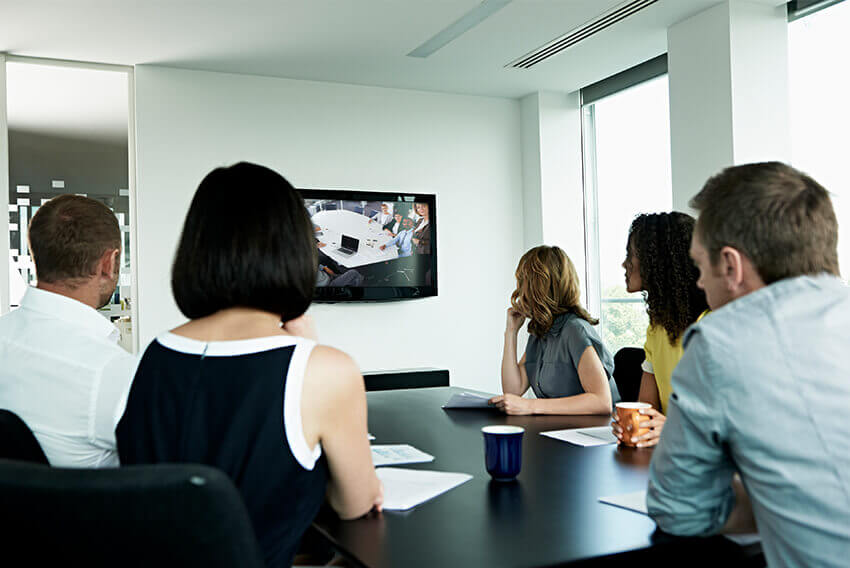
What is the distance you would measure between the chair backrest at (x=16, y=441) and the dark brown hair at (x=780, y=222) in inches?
51.0

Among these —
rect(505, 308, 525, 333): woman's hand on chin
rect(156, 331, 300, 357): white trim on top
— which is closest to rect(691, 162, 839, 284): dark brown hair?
rect(156, 331, 300, 357): white trim on top

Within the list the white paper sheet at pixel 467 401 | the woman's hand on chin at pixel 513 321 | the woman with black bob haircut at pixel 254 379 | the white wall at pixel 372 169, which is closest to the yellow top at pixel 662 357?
the white paper sheet at pixel 467 401

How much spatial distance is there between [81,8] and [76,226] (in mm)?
2658

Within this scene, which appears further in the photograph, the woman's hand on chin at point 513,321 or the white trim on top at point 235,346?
the woman's hand on chin at point 513,321

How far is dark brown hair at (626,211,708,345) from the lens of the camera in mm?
2303

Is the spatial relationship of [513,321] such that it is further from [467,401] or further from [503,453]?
[503,453]

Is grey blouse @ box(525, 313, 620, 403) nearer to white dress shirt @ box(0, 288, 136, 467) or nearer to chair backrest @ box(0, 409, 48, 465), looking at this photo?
white dress shirt @ box(0, 288, 136, 467)

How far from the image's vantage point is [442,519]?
130cm

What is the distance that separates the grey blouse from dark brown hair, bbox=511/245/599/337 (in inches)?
1.5

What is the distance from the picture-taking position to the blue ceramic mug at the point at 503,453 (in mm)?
1520

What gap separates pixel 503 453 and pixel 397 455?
1.18 ft

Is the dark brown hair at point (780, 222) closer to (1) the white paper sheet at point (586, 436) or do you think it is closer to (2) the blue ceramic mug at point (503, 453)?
(2) the blue ceramic mug at point (503, 453)

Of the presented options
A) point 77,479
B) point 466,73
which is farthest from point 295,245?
point 466,73

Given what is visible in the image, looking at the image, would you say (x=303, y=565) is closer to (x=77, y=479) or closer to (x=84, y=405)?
(x=84, y=405)
